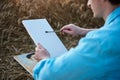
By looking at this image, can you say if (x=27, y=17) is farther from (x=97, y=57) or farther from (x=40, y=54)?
(x=97, y=57)

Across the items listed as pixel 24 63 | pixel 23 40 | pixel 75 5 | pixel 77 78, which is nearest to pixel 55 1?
pixel 75 5

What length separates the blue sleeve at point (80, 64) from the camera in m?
1.67

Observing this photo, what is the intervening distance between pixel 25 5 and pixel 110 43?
2.80m

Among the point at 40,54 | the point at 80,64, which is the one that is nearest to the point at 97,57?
the point at 80,64

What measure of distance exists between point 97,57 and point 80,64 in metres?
0.09

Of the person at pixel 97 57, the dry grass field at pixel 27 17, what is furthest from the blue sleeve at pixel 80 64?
the dry grass field at pixel 27 17

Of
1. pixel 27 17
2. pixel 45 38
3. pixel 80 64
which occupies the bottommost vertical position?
pixel 27 17

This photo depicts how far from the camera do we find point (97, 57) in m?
1.67

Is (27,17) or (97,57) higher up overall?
(97,57)

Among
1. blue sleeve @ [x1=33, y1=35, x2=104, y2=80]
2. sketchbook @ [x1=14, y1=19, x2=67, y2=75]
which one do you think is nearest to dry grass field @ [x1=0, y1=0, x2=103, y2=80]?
sketchbook @ [x1=14, y1=19, x2=67, y2=75]

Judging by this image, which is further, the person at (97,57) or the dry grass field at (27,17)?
the dry grass field at (27,17)

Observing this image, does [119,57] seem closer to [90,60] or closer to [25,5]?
[90,60]

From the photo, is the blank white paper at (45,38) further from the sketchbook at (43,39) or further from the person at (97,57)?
the person at (97,57)

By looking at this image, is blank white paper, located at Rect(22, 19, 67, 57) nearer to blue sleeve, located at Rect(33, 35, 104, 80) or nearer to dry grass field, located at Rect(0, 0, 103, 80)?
blue sleeve, located at Rect(33, 35, 104, 80)
